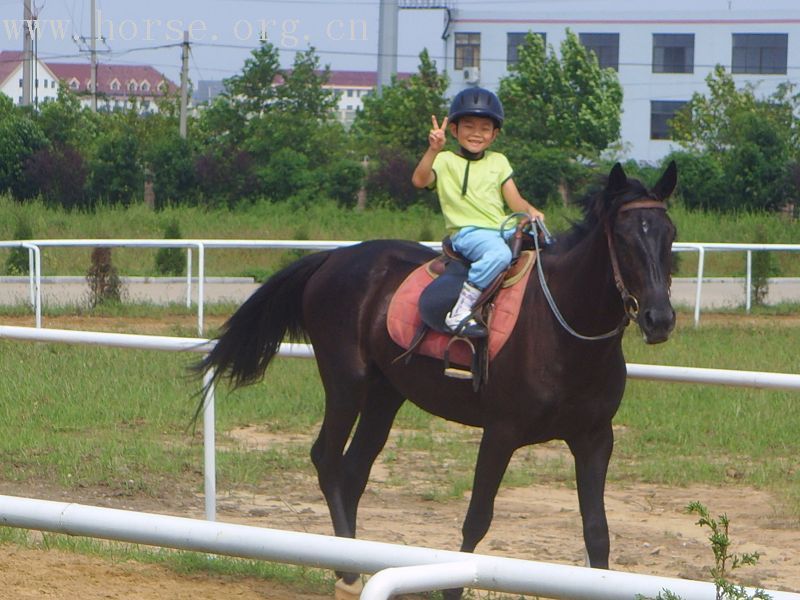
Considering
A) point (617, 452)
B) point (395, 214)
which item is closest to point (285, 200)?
point (395, 214)

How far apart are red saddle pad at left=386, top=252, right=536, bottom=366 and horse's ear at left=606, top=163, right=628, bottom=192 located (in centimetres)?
54

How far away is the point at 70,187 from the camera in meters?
29.8

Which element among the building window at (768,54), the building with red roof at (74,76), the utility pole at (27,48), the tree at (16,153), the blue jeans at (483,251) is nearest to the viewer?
the blue jeans at (483,251)

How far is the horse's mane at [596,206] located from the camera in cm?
458

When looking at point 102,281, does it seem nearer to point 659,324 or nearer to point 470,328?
point 470,328

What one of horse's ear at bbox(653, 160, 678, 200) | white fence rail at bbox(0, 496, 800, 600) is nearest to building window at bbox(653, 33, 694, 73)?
horse's ear at bbox(653, 160, 678, 200)

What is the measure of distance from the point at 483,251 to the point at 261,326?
1338 millimetres

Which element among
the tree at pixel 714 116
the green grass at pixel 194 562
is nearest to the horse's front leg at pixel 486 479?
the green grass at pixel 194 562

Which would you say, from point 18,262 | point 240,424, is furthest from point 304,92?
point 240,424

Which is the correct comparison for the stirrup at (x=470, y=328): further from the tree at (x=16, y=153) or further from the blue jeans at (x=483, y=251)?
the tree at (x=16, y=153)

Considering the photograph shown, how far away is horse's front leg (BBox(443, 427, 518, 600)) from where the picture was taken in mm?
4691

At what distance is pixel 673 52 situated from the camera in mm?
58594

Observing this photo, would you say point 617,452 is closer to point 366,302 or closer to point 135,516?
point 366,302

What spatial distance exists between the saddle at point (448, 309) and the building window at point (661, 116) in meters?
54.3
